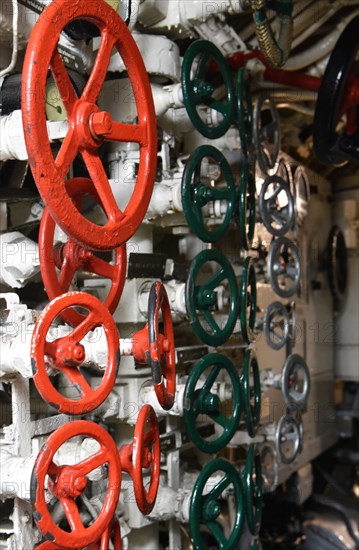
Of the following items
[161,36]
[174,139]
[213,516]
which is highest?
[161,36]

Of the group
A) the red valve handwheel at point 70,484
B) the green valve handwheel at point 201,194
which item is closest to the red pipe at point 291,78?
the green valve handwheel at point 201,194

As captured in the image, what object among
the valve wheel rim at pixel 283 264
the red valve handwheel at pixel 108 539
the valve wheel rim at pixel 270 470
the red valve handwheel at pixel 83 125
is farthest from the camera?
the valve wheel rim at pixel 270 470

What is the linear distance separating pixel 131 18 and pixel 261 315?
4.51 feet

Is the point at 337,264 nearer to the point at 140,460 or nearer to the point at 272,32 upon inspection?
the point at 272,32

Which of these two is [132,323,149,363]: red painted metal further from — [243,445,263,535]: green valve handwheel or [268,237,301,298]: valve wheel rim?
[268,237,301,298]: valve wheel rim

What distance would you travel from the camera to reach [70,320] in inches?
60.2

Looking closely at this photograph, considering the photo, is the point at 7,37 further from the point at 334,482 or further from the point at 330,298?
the point at 334,482

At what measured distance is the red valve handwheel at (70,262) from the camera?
147cm

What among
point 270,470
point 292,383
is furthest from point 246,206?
point 270,470

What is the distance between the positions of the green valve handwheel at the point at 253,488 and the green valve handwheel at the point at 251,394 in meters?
0.11

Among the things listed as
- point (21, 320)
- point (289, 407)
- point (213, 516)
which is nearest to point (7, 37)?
point (21, 320)

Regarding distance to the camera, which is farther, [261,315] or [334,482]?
[334,482]

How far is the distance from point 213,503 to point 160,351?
2.80 ft

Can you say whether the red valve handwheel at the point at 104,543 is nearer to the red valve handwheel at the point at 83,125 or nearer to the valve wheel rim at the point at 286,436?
the red valve handwheel at the point at 83,125
